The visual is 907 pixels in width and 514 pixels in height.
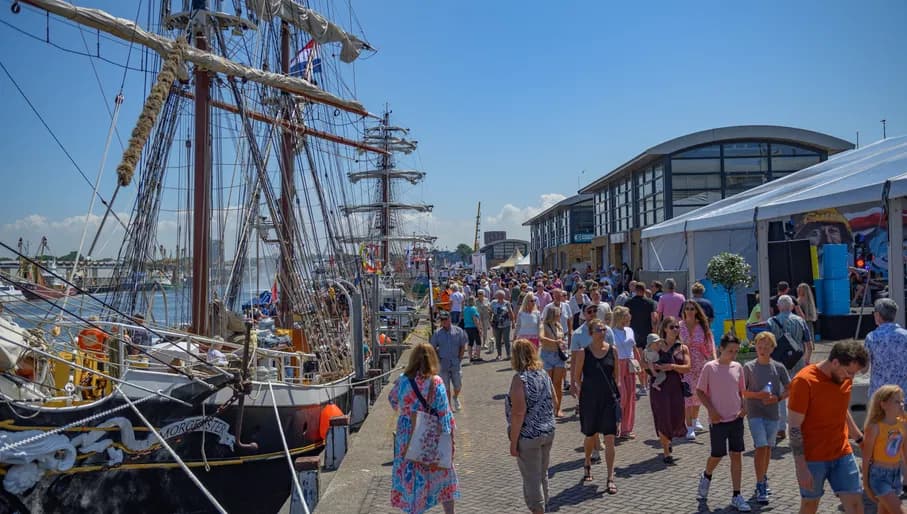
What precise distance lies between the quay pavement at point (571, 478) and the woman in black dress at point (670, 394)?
15.2 inches

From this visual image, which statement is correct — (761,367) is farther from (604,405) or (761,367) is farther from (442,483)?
(442,483)

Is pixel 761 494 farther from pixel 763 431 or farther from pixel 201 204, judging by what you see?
pixel 201 204

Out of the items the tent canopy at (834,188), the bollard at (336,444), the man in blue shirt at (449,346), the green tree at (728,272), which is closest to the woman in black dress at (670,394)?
the man in blue shirt at (449,346)

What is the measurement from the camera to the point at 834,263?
16.0m

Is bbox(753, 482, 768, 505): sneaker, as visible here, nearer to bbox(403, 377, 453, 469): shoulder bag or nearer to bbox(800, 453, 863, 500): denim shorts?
bbox(800, 453, 863, 500): denim shorts

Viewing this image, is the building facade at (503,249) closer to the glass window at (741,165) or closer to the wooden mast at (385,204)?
the wooden mast at (385,204)

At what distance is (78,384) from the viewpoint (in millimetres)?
Result: 9672

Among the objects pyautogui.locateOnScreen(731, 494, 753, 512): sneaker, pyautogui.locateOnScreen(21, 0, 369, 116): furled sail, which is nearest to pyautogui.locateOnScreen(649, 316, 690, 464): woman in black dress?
pyautogui.locateOnScreen(731, 494, 753, 512): sneaker

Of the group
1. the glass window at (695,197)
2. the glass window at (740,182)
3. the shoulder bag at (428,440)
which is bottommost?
the shoulder bag at (428,440)

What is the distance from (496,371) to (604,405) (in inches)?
345

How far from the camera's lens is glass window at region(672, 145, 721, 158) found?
97.2ft

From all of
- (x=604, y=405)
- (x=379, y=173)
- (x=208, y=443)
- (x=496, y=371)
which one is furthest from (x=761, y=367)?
(x=379, y=173)

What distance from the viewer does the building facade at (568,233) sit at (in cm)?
4909

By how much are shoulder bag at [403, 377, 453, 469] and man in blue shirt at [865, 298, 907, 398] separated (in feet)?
12.4
